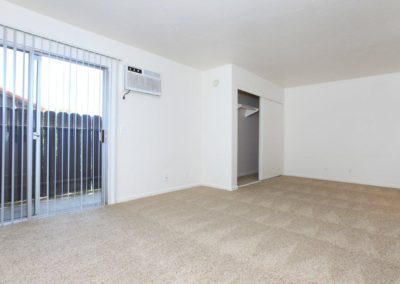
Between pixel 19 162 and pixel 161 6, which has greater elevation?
pixel 161 6

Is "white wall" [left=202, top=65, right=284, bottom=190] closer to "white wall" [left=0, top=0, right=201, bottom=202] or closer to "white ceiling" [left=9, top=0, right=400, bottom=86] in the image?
"white wall" [left=0, top=0, right=201, bottom=202]

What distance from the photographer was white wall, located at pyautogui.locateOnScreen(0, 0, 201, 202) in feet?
9.76

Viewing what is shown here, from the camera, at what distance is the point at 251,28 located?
3.06 meters

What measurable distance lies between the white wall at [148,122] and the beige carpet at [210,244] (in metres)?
0.59

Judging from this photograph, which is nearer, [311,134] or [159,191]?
[159,191]

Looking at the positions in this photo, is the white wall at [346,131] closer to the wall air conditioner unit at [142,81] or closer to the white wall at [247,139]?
the white wall at [247,139]

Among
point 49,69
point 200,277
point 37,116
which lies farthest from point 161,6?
point 200,277

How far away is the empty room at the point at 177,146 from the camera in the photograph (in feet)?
6.30

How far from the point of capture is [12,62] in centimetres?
259

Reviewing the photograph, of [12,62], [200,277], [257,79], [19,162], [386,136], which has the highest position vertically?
[257,79]

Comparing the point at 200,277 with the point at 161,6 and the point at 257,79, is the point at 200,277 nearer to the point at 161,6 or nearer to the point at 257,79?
the point at 161,6

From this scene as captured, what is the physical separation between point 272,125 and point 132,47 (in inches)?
164

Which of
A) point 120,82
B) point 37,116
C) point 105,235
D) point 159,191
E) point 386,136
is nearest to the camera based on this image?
point 105,235

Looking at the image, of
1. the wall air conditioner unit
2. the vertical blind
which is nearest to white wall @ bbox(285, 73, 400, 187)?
the wall air conditioner unit
